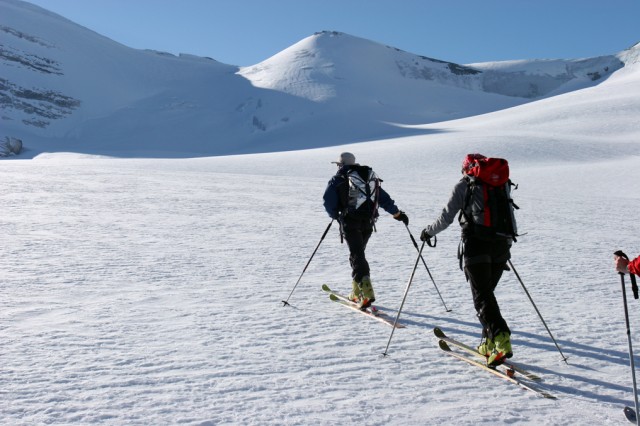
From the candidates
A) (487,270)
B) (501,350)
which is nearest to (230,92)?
(487,270)

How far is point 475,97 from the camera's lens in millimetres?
95938

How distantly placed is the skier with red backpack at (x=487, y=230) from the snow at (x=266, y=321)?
412mm

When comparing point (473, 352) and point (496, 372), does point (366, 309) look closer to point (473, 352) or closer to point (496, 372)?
point (473, 352)

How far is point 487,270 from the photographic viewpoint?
15.8 feet

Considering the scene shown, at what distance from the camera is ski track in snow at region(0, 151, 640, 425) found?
13.3ft

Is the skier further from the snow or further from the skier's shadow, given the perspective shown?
the skier's shadow

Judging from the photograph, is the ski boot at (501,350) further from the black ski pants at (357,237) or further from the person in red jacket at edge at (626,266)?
the black ski pants at (357,237)

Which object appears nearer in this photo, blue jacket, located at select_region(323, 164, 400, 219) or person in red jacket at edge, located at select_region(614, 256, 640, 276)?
person in red jacket at edge, located at select_region(614, 256, 640, 276)

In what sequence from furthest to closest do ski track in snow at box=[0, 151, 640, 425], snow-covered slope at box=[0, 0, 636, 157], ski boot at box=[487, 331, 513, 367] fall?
snow-covered slope at box=[0, 0, 636, 157], ski boot at box=[487, 331, 513, 367], ski track in snow at box=[0, 151, 640, 425]

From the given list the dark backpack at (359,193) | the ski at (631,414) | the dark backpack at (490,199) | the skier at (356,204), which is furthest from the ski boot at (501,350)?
the dark backpack at (359,193)

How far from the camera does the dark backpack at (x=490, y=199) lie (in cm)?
463

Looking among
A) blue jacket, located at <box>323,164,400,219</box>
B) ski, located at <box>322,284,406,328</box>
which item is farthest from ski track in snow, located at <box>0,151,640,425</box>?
blue jacket, located at <box>323,164,400,219</box>

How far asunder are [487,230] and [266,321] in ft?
8.68

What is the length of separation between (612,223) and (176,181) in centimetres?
1570
